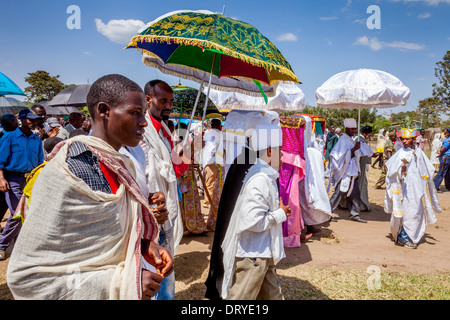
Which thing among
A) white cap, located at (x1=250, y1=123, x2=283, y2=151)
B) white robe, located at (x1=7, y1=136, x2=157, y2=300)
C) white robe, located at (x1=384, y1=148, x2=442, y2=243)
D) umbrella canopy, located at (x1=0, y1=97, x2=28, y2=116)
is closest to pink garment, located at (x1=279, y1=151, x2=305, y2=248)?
white robe, located at (x1=384, y1=148, x2=442, y2=243)

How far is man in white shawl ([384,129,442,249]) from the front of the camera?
17.8 feet

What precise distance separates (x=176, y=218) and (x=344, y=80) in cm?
620

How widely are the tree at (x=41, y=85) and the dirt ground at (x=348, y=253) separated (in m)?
35.5

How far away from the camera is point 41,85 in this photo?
34.5 metres

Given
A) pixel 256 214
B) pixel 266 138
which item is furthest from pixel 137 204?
pixel 266 138

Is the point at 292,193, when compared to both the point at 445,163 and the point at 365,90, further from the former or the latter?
the point at 445,163

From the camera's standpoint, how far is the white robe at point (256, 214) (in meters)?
2.60

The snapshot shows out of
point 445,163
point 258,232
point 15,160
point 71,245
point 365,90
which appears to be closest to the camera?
point 71,245

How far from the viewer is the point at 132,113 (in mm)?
1394

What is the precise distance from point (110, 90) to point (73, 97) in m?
7.49

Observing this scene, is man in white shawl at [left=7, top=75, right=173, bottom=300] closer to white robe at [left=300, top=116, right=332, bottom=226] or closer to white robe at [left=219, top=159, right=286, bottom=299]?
white robe at [left=219, top=159, right=286, bottom=299]

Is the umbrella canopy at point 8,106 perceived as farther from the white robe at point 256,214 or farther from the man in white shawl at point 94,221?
the man in white shawl at point 94,221

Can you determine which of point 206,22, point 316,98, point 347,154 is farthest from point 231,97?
point 206,22
